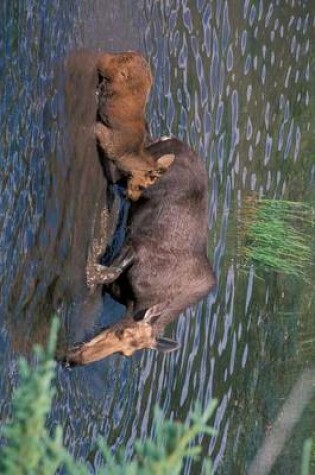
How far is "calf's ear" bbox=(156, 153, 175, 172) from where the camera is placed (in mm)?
3768

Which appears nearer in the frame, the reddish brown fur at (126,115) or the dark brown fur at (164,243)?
the reddish brown fur at (126,115)

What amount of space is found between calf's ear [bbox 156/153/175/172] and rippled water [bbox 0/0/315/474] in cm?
25

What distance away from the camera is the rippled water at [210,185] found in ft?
11.8

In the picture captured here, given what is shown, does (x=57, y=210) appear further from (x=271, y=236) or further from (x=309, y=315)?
(x=309, y=315)

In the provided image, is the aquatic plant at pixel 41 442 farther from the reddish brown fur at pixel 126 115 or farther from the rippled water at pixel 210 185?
the reddish brown fur at pixel 126 115

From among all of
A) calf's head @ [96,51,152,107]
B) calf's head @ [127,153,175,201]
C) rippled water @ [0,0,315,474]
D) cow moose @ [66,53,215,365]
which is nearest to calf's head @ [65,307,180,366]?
cow moose @ [66,53,215,365]

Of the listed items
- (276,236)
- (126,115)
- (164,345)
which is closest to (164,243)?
(164,345)

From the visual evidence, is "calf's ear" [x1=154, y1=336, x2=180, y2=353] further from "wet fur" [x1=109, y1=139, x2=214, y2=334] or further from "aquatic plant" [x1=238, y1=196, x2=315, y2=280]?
"aquatic plant" [x1=238, y1=196, x2=315, y2=280]

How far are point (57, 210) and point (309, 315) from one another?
6.41ft

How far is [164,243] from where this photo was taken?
3.93 m

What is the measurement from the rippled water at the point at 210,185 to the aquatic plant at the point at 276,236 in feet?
0.23

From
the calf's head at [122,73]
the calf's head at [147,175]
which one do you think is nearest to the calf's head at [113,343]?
the calf's head at [147,175]

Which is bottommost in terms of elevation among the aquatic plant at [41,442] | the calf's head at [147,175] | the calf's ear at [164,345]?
the calf's ear at [164,345]

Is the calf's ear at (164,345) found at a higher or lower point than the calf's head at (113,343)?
lower
